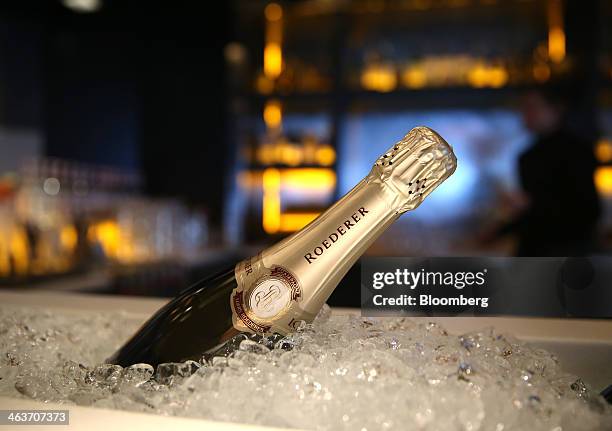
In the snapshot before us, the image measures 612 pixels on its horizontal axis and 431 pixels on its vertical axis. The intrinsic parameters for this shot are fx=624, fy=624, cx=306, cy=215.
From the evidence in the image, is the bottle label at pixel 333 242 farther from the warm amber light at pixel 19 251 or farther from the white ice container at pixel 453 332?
the warm amber light at pixel 19 251

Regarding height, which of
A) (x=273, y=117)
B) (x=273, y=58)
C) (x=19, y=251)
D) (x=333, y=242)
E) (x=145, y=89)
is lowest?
(x=19, y=251)

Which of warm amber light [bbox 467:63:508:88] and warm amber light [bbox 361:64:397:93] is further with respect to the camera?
warm amber light [bbox 361:64:397:93]

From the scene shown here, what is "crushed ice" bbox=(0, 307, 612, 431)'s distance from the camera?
1.07ft

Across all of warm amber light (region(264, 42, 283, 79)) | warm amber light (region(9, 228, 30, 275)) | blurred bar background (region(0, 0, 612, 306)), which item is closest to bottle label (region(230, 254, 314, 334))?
warm amber light (region(9, 228, 30, 275))

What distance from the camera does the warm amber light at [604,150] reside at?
2.61 meters

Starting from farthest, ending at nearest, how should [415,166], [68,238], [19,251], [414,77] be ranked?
[414,77], [68,238], [19,251], [415,166]

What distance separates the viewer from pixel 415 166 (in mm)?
472

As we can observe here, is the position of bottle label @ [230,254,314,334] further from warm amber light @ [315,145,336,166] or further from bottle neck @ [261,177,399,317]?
warm amber light @ [315,145,336,166]

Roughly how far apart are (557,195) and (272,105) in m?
1.40

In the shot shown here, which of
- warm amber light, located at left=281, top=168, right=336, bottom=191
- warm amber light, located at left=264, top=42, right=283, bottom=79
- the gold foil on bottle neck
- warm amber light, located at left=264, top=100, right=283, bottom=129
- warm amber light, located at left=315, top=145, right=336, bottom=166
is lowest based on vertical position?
warm amber light, located at left=281, top=168, right=336, bottom=191

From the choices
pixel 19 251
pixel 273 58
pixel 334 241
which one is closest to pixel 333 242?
pixel 334 241

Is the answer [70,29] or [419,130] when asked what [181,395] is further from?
[70,29]

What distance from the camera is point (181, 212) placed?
2559mm

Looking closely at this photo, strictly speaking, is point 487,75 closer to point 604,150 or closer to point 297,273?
point 604,150
